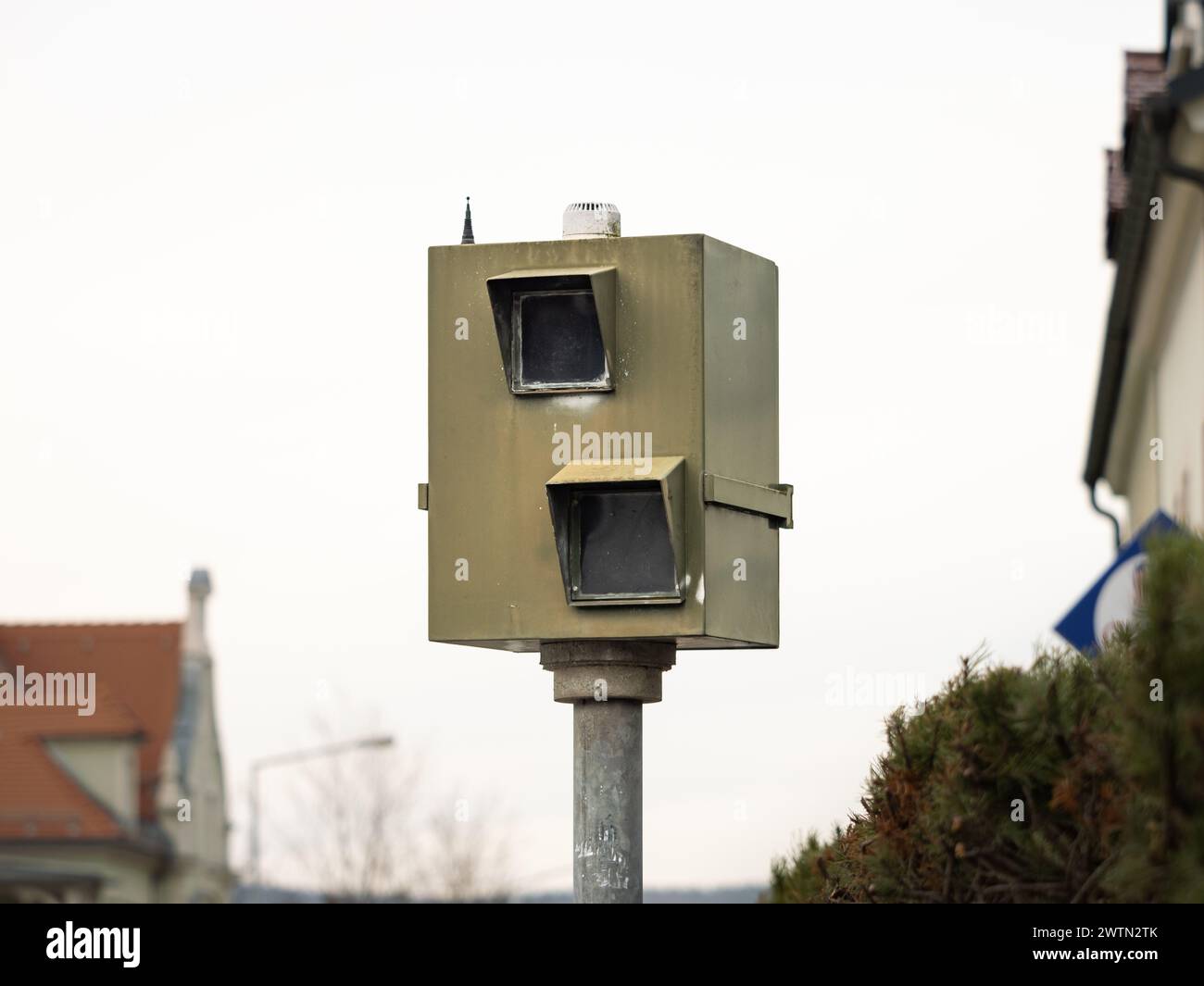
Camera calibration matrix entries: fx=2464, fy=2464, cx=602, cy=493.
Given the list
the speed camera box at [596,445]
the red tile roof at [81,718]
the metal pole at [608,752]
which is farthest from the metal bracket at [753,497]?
the red tile roof at [81,718]

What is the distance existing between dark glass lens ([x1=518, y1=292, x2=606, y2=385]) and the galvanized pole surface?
1.12 meters

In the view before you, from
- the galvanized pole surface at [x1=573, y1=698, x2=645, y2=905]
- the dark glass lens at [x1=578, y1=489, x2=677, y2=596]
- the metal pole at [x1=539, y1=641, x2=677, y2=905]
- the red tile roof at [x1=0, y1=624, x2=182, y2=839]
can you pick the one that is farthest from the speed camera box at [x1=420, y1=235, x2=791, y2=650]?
the red tile roof at [x1=0, y1=624, x2=182, y2=839]

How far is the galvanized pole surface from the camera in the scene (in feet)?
27.2

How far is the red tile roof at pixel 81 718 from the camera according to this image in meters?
43.6

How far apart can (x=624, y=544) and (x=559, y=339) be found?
75 centimetres

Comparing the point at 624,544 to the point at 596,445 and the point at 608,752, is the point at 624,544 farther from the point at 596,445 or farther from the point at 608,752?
the point at 608,752

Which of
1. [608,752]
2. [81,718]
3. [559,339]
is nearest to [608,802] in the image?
[608,752]

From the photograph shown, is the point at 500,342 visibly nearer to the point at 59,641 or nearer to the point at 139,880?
the point at 59,641

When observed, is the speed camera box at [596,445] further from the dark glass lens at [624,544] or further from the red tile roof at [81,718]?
the red tile roof at [81,718]

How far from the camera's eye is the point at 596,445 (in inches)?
327

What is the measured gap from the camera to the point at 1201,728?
5.27 m

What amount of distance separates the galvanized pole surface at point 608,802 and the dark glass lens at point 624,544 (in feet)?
1.61

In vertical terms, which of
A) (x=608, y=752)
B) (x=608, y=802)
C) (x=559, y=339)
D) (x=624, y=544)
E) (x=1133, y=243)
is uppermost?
(x=1133, y=243)
